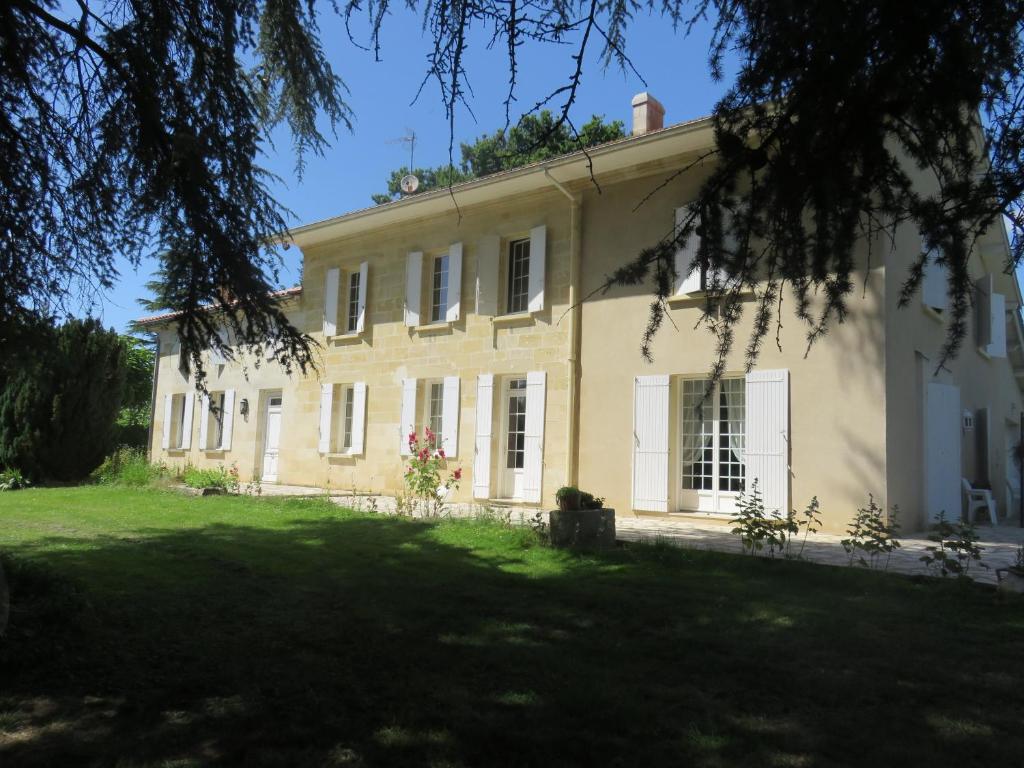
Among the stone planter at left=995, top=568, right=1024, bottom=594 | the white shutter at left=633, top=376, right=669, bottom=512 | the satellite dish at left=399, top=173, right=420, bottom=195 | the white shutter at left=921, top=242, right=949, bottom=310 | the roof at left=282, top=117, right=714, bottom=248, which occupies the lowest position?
the stone planter at left=995, top=568, right=1024, bottom=594

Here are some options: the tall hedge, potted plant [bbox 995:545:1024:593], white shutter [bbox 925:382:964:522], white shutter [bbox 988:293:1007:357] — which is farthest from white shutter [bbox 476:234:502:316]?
potted plant [bbox 995:545:1024:593]

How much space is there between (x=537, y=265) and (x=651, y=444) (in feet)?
11.0

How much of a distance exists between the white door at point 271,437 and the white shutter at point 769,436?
388 inches

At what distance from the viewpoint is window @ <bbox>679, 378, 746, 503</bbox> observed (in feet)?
31.8

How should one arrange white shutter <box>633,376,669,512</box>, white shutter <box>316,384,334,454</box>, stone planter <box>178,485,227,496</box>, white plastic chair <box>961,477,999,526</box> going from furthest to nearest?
white shutter <box>316,384,334,454</box>, stone planter <box>178,485,227,496</box>, white plastic chair <box>961,477,999,526</box>, white shutter <box>633,376,669,512</box>

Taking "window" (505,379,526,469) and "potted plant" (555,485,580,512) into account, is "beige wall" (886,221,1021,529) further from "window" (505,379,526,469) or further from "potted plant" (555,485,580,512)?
"window" (505,379,526,469)

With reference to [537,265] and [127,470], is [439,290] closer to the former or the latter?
[537,265]

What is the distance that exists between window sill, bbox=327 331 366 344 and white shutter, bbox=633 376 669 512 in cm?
587

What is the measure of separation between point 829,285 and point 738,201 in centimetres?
56

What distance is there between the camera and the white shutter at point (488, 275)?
39.3ft

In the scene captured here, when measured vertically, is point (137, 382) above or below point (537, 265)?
below

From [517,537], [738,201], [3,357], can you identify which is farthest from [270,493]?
[738,201]

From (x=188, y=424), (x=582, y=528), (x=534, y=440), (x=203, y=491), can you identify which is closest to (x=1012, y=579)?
(x=582, y=528)

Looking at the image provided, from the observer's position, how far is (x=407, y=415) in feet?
42.0
